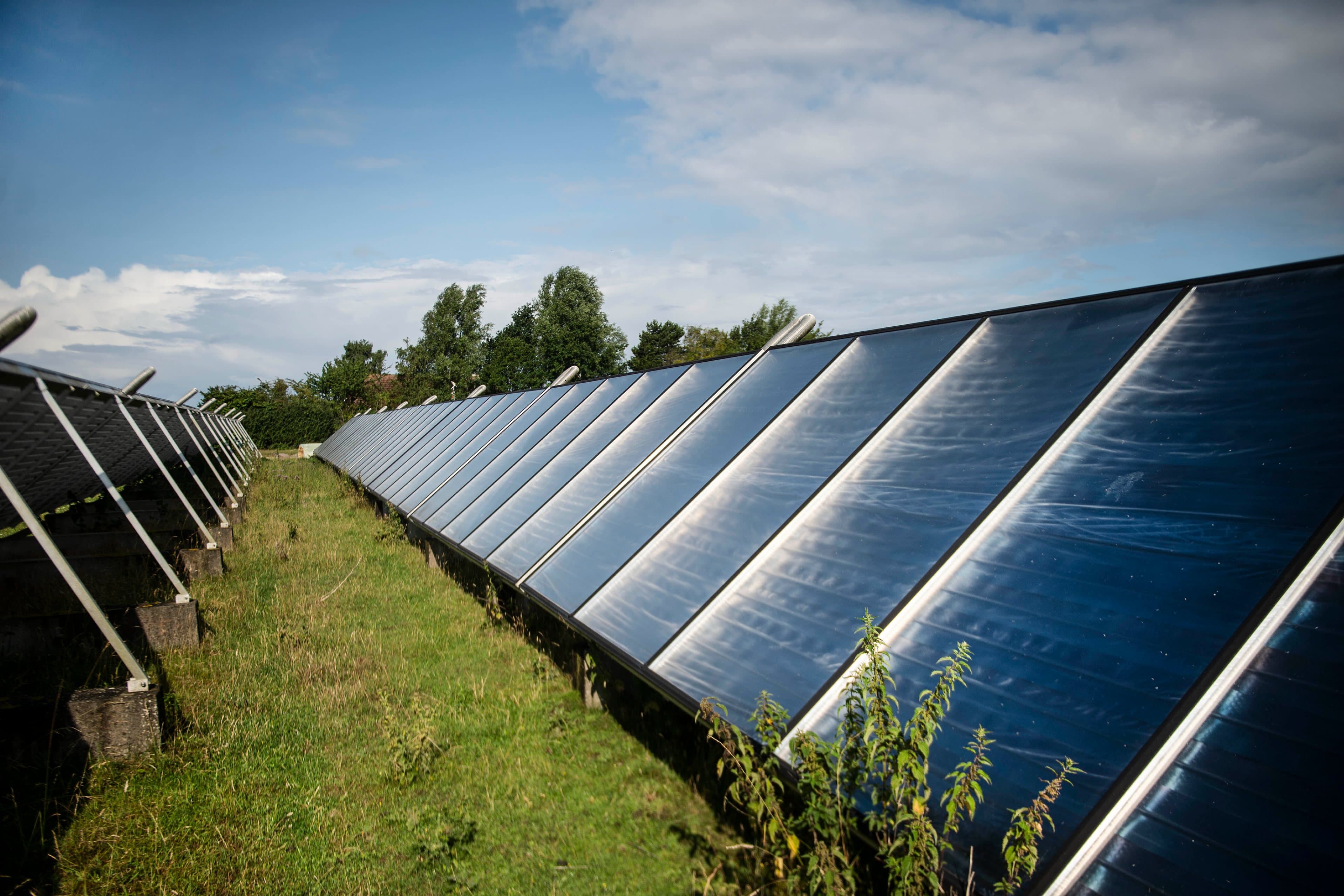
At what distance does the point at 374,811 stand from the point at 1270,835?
12.2 ft

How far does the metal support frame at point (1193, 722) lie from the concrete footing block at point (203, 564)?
9108mm

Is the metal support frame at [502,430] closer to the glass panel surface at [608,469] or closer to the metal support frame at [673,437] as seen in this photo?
the glass panel surface at [608,469]

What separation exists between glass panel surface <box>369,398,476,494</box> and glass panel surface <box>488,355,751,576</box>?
7.55 meters

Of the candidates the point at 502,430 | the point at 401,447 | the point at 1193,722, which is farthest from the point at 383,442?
the point at 1193,722

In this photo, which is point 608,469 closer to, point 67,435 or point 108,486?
point 108,486

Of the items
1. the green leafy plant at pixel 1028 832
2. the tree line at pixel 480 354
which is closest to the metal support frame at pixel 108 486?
the green leafy plant at pixel 1028 832

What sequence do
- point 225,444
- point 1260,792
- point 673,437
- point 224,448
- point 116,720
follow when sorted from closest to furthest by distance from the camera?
point 1260,792, point 116,720, point 673,437, point 224,448, point 225,444

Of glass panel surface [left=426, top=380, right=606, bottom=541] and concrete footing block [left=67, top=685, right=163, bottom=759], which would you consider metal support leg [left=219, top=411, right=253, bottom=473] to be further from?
concrete footing block [left=67, top=685, right=163, bottom=759]

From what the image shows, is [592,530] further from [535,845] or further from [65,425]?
[65,425]

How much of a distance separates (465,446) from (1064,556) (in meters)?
10.8

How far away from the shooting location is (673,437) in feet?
19.1

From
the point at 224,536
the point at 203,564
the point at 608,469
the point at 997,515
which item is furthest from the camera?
the point at 224,536

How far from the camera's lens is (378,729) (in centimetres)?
450

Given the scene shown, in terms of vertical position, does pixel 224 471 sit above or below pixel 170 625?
below
